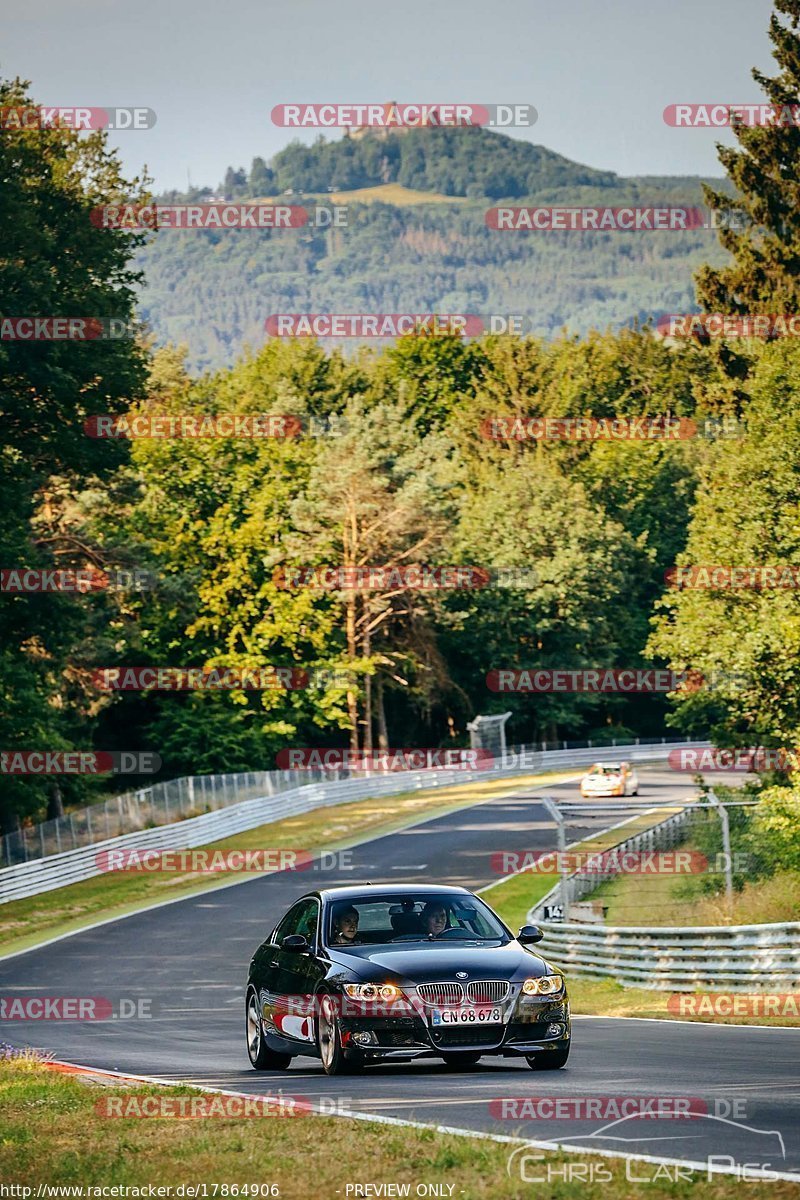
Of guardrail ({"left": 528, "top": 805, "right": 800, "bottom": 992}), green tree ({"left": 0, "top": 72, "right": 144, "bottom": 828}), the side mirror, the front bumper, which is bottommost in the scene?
guardrail ({"left": 528, "top": 805, "right": 800, "bottom": 992})

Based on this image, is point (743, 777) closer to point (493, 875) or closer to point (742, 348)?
point (742, 348)

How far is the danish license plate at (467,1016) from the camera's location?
485 inches

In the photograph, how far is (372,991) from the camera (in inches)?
489

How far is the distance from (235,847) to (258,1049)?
126ft

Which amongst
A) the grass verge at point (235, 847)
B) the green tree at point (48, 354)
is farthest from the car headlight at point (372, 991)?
the green tree at point (48, 354)

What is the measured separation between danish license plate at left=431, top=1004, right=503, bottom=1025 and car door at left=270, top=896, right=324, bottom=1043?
1159 mm

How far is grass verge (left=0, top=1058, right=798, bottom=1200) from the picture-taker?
25.1 feet

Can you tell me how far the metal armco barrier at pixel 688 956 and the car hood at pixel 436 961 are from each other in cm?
811

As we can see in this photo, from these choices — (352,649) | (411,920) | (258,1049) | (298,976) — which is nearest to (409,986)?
(411,920)

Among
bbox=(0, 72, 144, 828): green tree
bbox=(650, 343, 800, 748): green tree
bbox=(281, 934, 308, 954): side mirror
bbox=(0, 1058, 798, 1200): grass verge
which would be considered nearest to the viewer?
bbox=(0, 1058, 798, 1200): grass verge

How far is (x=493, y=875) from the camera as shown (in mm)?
44031

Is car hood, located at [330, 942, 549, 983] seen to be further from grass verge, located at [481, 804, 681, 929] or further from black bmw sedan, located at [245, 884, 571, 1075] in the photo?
grass verge, located at [481, 804, 681, 929]

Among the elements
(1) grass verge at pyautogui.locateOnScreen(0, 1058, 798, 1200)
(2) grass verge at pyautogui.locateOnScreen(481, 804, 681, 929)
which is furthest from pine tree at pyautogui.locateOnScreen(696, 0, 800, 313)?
(1) grass verge at pyautogui.locateOnScreen(0, 1058, 798, 1200)

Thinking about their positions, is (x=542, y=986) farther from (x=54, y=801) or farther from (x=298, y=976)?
(x=54, y=801)
